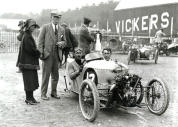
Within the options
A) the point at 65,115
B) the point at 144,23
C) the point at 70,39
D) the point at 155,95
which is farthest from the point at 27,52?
the point at 144,23

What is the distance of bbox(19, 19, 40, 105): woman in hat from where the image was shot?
23.5 ft

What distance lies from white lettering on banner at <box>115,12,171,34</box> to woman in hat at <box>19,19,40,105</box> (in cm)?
2640

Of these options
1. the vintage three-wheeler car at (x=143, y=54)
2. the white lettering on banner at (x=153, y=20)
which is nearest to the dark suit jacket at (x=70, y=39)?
the vintage three-wheeler car at (x=143, y=54)

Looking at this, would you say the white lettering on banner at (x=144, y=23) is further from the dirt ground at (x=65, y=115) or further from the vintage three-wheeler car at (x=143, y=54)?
the dirt ground at (x=65, y=115)

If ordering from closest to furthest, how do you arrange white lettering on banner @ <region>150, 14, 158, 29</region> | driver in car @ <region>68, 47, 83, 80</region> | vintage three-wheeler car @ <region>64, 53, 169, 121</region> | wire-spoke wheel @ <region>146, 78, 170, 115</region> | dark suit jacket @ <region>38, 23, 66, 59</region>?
vintage three-wheeler car @ <region>64, 53, 169, 121</region>
wire-spoke wheel @ <region>146, 78, 170, 115</region>
driver in car @ <region>68, 47, 83, 80</region>
dark suit jacket @ <region>38, 23, 66, 59</region>
white lettering on banner @ <region>150, 14, 158, 29</region>

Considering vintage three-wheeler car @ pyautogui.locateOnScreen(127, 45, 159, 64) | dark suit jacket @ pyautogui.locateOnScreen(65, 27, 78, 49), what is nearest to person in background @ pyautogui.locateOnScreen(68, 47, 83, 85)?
dark suit jacket @ pyautogui.locateOnScreen(65, 27, 78, 49)

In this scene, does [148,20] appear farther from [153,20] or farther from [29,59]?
[29,59]

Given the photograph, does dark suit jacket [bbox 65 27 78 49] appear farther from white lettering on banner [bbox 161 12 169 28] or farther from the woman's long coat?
white lettering on banner [bbox 161 12 169 28]

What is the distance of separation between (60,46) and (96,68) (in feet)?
4.54

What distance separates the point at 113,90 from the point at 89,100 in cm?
45

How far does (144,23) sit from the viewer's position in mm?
36281

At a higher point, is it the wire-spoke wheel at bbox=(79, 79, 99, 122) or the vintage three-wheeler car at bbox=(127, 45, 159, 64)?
the vintage three-wheeler car at bbox=(127, 45, 159, 64)

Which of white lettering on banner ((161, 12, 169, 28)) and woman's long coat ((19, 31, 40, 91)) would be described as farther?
white lettering on banner ((161, 12, 169, 28))

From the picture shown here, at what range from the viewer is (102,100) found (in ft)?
21.8
